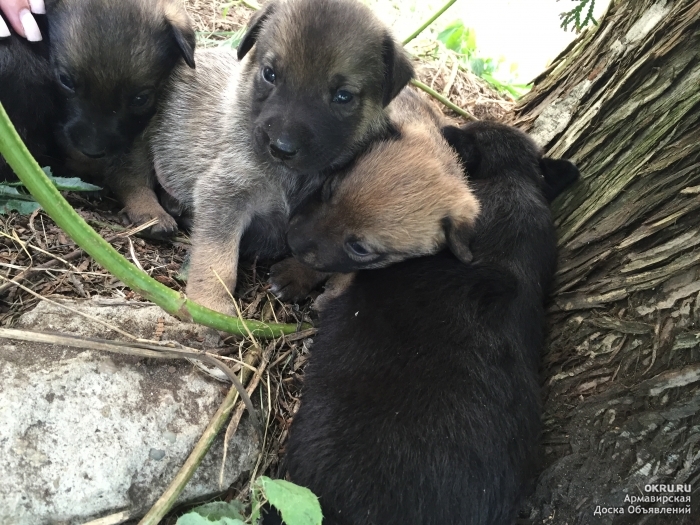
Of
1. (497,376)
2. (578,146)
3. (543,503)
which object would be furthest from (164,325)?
(578,146)

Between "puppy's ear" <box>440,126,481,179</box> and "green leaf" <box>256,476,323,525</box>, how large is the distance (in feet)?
5.94

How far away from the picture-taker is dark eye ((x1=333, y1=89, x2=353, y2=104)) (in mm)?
2736

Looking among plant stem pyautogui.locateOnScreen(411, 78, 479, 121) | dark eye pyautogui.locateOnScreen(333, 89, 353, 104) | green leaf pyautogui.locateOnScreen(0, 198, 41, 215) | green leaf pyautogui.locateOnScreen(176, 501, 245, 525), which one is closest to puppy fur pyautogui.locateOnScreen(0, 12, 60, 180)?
green leaf pyautogui.locateOnScreen(0, 198, 41, 215)

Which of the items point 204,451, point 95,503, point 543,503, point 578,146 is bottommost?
point 95,503

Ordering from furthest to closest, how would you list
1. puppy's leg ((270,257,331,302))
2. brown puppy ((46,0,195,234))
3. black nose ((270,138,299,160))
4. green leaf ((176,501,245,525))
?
puppy's leg ((270,257,331,302)), brown puppy ((46,0,195,234)), black nose ((270,138,299,160)), green leaf ((176,501,245,525))

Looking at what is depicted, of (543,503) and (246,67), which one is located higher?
(246,67)

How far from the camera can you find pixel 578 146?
3006mm

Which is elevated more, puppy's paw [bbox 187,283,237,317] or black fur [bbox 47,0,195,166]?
black fur [bbox 47,0,195,166]

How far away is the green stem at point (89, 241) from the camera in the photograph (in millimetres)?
1956

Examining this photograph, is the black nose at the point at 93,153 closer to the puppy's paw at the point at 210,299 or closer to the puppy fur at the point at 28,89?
the puppy fur at the point at 28,89

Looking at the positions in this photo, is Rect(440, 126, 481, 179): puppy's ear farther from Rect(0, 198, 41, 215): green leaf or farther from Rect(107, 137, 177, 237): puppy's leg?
Rect(0, 198, 41, 215): green leaf

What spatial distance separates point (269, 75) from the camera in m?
2.79

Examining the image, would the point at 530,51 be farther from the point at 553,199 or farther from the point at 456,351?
the point at 456,351

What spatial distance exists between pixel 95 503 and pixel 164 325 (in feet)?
2.49
